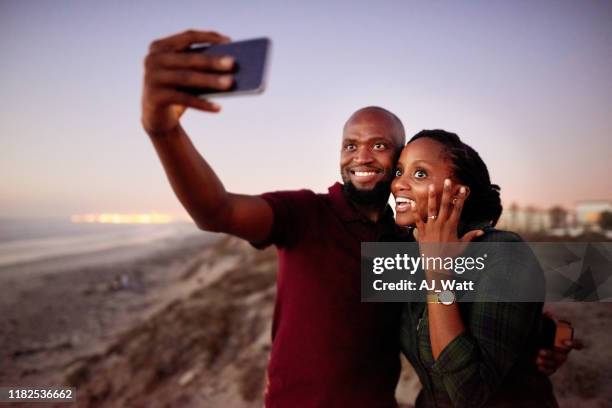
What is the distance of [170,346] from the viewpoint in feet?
29.3

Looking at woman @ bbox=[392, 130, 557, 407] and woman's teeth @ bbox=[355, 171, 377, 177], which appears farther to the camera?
woman's teeth @ bbox=[355, 171, 377, 177]

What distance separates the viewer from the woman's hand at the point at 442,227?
1.84m

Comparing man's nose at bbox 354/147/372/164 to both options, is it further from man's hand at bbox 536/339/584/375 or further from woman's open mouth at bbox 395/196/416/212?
man's hand at bbox 536/339/584/375

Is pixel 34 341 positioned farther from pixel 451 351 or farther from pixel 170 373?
pixel 451 351

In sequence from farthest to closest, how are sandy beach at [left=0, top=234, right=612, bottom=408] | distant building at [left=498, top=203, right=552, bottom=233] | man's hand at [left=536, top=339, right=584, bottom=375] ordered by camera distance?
1. distant building at [left=498, top=203, right=552, bottom=233]
2. sandy beach at [left=0, top=234, right=612, bottom=408]
3. man's hand at [left=536, top=339, right=584, bottom=375]

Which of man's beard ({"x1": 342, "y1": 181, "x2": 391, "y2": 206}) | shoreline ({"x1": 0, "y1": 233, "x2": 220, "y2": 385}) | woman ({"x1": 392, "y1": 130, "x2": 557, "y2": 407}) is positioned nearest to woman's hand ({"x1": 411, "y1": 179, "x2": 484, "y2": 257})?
woman ({"x1": 392, "y1": 130, "x2": 557, "y2": 407})

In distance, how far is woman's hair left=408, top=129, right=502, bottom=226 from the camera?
6.89ft

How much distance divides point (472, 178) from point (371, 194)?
769 millimetres

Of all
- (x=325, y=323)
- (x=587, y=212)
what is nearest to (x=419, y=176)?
(x=325, y=323)

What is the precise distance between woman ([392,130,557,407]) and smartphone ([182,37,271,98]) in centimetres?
107

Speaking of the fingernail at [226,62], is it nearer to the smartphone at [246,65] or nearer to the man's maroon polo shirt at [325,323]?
the smartphone at [246,65]

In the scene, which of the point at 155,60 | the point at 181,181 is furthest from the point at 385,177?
the point at 155,60

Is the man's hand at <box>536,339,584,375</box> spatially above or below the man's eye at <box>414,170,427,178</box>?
below

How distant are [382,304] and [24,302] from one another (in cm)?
1796
